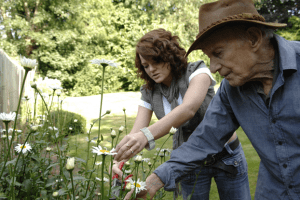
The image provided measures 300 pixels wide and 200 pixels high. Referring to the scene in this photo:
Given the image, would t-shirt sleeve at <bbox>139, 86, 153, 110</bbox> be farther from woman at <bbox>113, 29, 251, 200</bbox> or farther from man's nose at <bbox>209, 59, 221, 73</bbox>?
man's nose at <bbox>209, 59, 221, 73</bbox>

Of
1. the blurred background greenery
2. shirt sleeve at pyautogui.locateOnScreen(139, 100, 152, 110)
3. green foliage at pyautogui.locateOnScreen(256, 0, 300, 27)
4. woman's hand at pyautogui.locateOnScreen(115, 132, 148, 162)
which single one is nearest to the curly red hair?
shirt sleeve at pyautogui.locateOnScreen(139, 100, 152, 110)

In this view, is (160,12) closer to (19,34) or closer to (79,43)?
(79,43)

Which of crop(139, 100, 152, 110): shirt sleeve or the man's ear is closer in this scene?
the man's ear

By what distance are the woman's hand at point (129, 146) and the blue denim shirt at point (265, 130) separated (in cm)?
18

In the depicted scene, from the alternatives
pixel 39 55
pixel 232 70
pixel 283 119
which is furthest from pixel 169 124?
pixel 39 55

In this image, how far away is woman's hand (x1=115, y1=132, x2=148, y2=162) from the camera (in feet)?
4.32

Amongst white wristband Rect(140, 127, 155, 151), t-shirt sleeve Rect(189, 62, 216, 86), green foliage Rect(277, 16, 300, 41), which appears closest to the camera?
white wristband Rect(140, 127, 155, 151)

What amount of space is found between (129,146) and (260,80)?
795 millimetres

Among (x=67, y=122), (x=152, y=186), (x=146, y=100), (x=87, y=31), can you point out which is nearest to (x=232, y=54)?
(x=152, y=186)

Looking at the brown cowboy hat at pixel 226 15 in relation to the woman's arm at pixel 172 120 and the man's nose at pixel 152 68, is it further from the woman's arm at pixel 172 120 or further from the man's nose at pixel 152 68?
the man's nose at pixel 152 68

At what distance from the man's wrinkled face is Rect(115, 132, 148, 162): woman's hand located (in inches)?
22.6

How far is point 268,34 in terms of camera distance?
1.21 m

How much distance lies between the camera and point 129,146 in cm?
133

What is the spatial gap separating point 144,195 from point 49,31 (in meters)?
18.7
